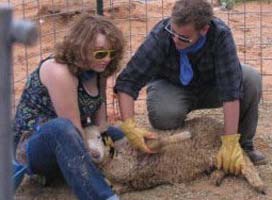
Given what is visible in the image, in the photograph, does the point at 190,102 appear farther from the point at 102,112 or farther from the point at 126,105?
the point at 102,112

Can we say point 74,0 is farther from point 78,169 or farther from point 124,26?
point 78,169

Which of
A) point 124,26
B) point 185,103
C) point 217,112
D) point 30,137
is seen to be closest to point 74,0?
point 124,26

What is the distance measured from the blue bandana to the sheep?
0.95 feet

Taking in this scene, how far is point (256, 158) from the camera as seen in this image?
372cm

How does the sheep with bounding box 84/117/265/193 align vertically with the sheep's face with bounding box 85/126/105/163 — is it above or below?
below

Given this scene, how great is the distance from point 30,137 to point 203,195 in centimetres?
93

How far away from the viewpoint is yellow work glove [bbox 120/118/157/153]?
3312 millimetres

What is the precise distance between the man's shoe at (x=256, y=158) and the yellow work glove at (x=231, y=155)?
0.99 ft

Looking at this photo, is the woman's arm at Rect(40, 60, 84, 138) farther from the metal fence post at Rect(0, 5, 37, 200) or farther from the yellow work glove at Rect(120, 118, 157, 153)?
the metal fence post at Rect(0, 5, 37, 200)

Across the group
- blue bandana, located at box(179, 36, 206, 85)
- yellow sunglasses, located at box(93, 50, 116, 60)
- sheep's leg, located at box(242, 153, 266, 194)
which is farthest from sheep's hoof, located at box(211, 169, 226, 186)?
yellow sunglasses, located at box(93, 50, 116, 60)

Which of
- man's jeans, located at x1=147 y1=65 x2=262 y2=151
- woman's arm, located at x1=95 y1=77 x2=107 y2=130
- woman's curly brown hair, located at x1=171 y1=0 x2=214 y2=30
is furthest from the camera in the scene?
man's jeans, located at x1=147 y1=65 x2=262 y2=151

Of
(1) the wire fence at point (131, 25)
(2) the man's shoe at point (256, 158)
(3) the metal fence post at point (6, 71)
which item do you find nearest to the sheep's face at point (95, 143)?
(2) the man's shoe at point (256, 158)

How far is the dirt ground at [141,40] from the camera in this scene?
133 inches

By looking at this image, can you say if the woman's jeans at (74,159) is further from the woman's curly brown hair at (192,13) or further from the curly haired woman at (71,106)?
the woman's curly brown hair at (192,13)
